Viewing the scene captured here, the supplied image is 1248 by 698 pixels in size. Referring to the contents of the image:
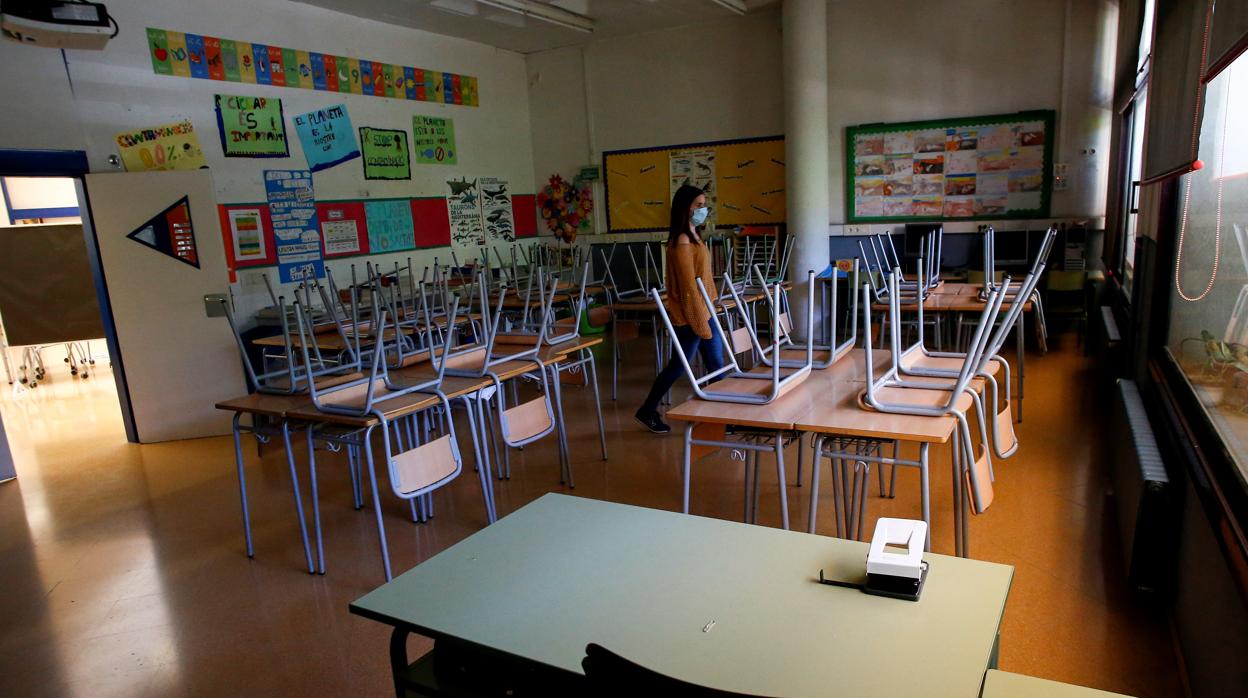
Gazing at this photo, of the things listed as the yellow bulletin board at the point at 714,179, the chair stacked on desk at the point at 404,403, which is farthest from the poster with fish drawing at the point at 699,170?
the chair stacked on desk at the point at 404,403

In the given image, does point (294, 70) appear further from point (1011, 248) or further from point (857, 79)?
point (1011, 248)

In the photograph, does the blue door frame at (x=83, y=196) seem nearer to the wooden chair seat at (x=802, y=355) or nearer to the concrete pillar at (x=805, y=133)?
the wooden chair seat at (x=802, y=355)

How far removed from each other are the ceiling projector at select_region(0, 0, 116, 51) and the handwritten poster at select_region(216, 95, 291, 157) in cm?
164

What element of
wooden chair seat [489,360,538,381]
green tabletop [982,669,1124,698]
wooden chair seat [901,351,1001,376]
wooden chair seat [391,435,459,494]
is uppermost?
wooden chair seat [901,351,1001,376]

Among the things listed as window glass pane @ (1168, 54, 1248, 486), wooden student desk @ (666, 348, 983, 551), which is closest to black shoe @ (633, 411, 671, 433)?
wooden student desk @ (666, 348, 983, 551)

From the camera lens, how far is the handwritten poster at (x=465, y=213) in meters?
7.70

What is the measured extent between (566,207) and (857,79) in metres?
3.45

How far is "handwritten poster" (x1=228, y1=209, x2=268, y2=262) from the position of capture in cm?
568

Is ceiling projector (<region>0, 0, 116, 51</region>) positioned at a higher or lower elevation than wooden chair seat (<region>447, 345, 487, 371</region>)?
higher

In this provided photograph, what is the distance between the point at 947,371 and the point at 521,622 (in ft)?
5.85

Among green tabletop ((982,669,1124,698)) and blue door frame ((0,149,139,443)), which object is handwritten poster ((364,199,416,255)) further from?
Answer: green tabletop ((982,669,1124,698))

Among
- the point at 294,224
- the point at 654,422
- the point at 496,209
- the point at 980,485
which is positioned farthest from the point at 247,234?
the point at 980,485

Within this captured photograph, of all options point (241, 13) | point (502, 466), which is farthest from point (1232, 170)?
point (241, 13)

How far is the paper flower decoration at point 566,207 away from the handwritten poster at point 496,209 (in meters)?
0.52
